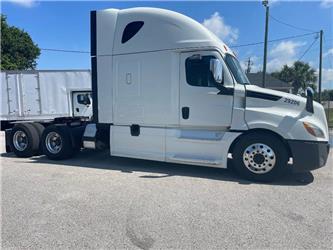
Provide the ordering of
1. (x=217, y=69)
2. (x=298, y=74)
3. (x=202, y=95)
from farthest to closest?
(x=298, y=74) → (x=202, y=95) → (x=217, y=69)

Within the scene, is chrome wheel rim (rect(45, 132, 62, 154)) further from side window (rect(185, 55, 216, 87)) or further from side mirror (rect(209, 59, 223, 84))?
side mirror (rect(209, 59, 223, 84))

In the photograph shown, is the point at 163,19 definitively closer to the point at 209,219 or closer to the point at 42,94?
the point at 209,219

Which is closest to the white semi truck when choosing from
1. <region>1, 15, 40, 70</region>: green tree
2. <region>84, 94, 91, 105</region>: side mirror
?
<region>84, 94, 91, 105</region>: side mirror

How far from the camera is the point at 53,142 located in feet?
27.9

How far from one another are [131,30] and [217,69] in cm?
230

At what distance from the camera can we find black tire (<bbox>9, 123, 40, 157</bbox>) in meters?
8.76

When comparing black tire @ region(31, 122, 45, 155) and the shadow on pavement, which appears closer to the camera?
the shadow on pavement

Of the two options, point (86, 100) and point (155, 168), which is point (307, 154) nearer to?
point (155, 168)

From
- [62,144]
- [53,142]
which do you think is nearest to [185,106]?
[62,144]

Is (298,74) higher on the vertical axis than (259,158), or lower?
higher

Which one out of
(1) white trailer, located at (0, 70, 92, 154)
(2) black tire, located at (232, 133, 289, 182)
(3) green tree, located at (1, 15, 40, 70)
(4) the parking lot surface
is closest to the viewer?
(4) the parking lot surface

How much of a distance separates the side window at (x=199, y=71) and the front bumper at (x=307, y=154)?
201 centimetres

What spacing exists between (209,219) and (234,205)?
2.34ft

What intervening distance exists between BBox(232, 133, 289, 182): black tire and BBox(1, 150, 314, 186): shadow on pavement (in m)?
0.19
